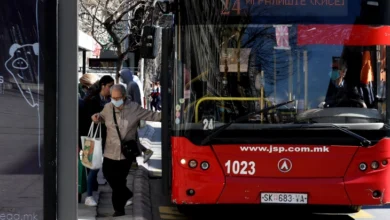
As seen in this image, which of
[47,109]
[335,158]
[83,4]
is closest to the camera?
[47,109]

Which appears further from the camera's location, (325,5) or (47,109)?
(325,5)

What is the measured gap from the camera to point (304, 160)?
782 centimetres

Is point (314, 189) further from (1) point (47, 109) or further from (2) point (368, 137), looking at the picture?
(1) point (47, 109)

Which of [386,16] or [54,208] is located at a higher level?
[386,16]

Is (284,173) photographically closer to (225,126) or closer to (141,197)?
(225,126)

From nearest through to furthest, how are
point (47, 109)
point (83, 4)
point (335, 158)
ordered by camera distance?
point (47, 109), point (335, 158), point (83, 4)

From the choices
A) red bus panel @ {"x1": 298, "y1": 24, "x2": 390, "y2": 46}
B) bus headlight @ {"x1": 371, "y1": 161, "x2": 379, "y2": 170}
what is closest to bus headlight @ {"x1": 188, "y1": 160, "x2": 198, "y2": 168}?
red bus panel @ {"x1": 298, "y1": 24, "x2": 390, "y2": 46}

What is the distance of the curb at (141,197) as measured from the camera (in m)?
8.97

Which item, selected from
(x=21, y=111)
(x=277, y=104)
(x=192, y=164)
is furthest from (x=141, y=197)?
(x=21, y=111)

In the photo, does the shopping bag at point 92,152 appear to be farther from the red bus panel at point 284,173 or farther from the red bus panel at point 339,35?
the red bus panel at point 339,35

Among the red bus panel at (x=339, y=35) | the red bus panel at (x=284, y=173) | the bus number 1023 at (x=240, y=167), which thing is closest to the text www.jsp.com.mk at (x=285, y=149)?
the red bus panel at (x=284, y=173)

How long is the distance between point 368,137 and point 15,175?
4.90 metres

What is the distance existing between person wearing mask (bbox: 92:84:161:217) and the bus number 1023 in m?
1.30

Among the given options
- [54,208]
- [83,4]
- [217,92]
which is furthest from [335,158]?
[83,4]
